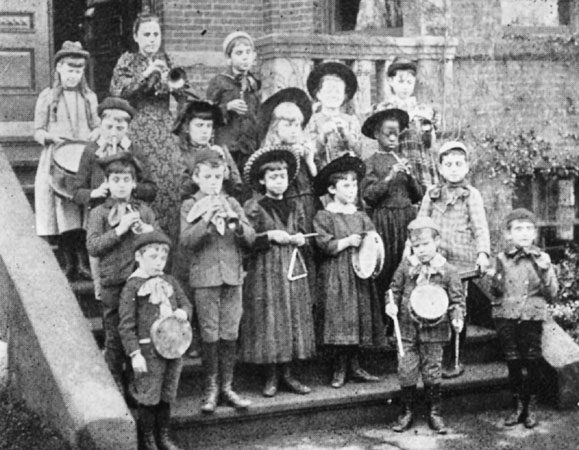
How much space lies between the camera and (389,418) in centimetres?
722

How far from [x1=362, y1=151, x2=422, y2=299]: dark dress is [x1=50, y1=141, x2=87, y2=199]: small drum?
212 centimetres

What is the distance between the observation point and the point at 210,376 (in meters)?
6.66

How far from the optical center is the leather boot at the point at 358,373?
24.0ft

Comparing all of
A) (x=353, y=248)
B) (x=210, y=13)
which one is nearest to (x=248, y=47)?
(x=353, y=248)

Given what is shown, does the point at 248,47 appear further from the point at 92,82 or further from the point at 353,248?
the point at 92,82

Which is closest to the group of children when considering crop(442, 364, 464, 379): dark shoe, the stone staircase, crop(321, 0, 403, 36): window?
the stone staircase

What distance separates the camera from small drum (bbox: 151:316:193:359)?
611 cm

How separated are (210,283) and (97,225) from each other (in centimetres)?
80

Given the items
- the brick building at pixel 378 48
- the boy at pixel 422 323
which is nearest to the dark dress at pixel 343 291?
the boy at pixel 422 323

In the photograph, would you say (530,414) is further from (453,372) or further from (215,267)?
(215,267)

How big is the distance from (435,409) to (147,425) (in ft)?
6.56

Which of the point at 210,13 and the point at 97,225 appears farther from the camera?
the point at 210,13

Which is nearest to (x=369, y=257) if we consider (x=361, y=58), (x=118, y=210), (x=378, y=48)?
(x=118, y=210)

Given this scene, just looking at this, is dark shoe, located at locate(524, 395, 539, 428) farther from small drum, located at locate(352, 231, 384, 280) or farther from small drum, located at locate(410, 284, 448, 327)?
small drum, located at locate(352, 231, 384, 280)
